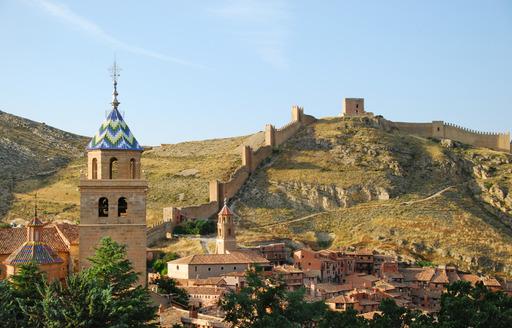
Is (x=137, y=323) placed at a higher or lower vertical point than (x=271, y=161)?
lower

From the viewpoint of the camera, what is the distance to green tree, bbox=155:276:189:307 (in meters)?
44.2

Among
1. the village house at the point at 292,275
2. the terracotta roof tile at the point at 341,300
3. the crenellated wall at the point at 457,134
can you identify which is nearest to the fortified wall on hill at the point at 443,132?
the crenellated wall at the point at 457,134

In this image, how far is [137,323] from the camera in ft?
90.2

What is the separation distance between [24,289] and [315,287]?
1096 inches

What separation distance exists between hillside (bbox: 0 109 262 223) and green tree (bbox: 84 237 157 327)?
41275mm

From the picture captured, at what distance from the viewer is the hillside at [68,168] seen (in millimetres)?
77250

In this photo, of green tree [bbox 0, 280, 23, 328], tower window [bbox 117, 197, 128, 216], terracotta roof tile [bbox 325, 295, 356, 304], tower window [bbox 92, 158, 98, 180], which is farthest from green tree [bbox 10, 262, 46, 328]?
terracotta roof tile [bbox 325, 295, 356, 304]

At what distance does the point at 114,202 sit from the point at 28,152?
69376 millimetres

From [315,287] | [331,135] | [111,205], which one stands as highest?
[331,135]

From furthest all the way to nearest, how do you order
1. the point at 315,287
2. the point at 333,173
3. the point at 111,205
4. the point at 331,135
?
the point at 331,135, the point at 333,173, the point at 315,287, the point at 111,205

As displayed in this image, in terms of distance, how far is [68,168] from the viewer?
94.1 m

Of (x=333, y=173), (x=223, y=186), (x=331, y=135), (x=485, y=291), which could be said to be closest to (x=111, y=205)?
(x=485, y=291)

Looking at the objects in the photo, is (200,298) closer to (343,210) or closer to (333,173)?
(343,210)

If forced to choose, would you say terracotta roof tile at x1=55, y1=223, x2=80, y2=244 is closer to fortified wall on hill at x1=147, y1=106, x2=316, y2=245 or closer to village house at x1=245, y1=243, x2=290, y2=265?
village house at x1=245, y1=243, x2=290, y2=265
